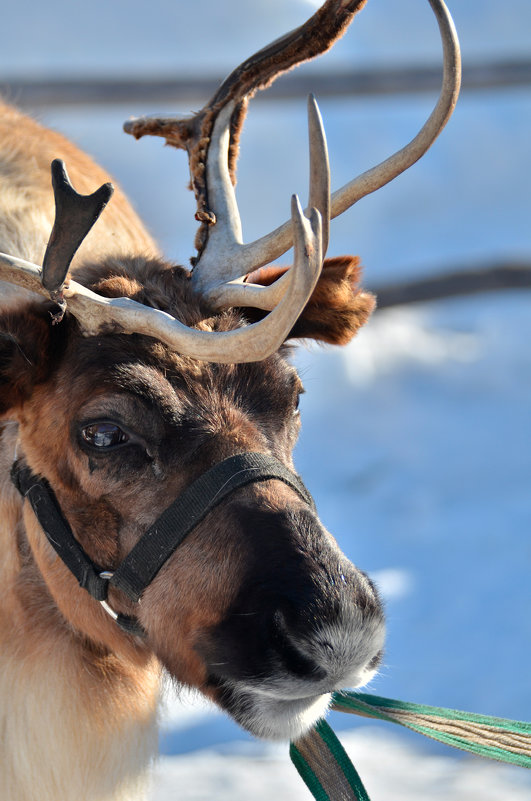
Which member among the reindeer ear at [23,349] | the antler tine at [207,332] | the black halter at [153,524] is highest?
the antler tine at [207,332]

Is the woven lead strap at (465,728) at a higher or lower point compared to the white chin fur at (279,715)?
higher

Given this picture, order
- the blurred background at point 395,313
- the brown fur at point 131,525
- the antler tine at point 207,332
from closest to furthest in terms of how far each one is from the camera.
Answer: the antler tine at point 207,332 < the brown fur at point 131,525 < the blurred background at point 395,313

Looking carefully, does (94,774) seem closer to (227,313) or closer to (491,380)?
(227,313)

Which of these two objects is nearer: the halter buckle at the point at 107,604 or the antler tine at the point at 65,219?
the antler tine at the point at 65,219

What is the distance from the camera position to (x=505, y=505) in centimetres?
512

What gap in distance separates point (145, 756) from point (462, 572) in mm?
2233

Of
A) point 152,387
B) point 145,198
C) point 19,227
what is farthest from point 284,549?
point 145,198

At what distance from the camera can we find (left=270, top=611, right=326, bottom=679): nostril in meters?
1.77

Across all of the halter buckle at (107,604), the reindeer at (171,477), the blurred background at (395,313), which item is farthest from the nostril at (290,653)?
the blurred background at (395,313)

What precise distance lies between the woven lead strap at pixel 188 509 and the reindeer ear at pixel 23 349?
456 millimetres

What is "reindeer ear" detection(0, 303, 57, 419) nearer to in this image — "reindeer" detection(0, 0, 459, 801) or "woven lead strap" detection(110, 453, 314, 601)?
"reindeer" detection(0, 0, 459, 801)

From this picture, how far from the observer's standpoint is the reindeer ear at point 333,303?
243 cm

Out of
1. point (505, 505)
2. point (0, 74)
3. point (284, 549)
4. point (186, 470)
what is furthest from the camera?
point (0, 74)

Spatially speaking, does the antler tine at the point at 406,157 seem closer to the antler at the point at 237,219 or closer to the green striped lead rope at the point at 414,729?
the antler at the point at 237,219
